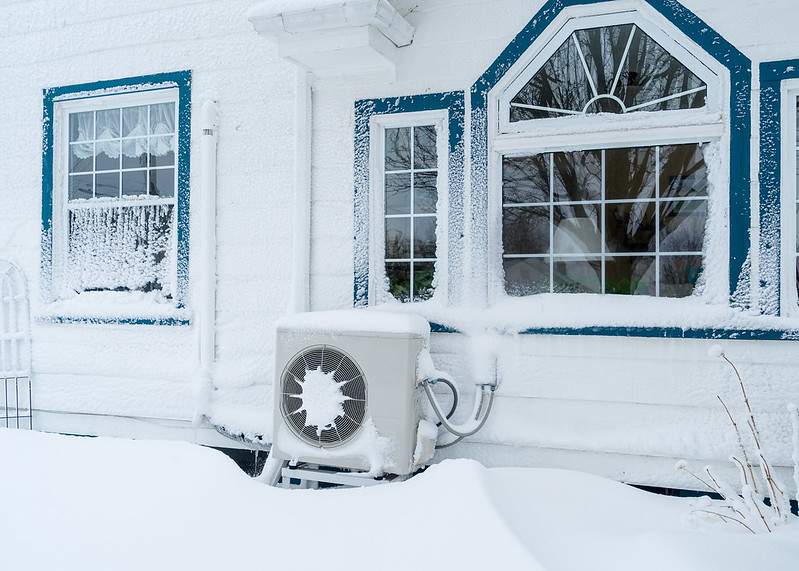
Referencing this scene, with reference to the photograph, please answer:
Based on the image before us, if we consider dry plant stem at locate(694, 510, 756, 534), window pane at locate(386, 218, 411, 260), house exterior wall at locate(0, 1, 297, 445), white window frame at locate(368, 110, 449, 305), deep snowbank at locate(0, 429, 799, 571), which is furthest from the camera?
house exterior wall at locate(0, 1, 297, 445)

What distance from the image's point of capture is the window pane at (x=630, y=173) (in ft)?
11.4

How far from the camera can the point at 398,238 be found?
12.9ft

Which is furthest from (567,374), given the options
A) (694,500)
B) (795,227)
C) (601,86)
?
(601,86)

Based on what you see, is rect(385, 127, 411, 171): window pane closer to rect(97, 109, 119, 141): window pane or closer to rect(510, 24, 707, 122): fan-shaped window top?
rect(510, 24, 707, 122): fan-shaped window top

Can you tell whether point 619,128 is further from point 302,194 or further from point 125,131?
point 125,131

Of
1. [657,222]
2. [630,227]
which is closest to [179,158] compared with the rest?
[630,227]

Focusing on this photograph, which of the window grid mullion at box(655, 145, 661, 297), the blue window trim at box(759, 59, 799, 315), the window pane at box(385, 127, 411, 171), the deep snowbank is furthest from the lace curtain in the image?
the blue window trim at box(759, 59, 799, 315)

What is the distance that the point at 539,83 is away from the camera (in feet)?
12.1

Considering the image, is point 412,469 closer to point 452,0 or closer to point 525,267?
point 525,267

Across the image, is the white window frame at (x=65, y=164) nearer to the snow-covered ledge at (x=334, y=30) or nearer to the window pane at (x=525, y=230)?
the snow-covered ledge at (x=334, y=30)

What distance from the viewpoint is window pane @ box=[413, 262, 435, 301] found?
385 centimetres

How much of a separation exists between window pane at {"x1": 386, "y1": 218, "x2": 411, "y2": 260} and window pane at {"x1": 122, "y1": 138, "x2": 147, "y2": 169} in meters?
1.88

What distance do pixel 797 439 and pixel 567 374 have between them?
1.09m

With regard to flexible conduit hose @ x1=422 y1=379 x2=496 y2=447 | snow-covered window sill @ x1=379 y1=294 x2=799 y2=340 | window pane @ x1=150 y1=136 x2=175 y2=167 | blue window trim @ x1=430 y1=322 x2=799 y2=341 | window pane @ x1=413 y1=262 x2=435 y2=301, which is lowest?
flexible conduit hose @ x1=422 y1=379 x2=496 y2=447
